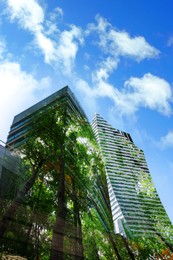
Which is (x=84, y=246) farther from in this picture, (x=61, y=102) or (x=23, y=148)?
(x=61, y=102)

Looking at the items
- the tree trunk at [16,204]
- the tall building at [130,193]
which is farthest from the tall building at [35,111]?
the tall building at [130,193]

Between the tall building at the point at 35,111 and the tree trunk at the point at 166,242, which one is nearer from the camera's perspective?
the tall building at the point at 35,111

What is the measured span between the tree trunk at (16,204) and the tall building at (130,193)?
4952 millimetres

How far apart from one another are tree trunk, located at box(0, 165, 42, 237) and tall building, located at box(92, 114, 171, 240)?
495 cm

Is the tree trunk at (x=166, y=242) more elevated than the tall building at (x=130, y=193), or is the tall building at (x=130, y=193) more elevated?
the tall building at (x=130, y=193)

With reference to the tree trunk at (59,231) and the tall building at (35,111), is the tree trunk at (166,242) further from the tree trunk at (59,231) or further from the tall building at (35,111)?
the tall building at (35,111)

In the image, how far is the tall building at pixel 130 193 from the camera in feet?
38.5

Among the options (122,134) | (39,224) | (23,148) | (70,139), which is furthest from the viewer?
(122,134)

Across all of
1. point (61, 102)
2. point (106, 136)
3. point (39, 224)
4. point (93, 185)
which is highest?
point (106, 136)

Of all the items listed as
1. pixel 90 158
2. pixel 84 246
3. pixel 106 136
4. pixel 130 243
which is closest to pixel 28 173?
pixel 84 246

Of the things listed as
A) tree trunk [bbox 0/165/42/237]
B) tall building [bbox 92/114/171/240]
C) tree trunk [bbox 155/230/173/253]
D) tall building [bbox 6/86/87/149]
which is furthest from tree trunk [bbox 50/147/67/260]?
tree trunk [bbox 155/230/173/253]

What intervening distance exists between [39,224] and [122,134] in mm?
12354

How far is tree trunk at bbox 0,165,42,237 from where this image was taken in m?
6.00

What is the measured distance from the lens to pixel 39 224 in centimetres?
706
